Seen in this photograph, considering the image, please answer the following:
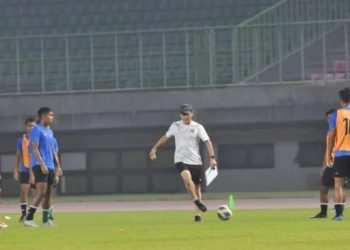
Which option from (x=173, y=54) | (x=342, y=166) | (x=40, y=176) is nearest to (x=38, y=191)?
(x=40, y=176)

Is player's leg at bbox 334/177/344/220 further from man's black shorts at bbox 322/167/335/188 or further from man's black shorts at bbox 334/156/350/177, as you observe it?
man's black shorts at bbox 322/167/335/188

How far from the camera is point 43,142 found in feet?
59.4

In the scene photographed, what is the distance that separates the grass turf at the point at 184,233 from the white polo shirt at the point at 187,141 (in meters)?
1.05

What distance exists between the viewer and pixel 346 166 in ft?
57.0

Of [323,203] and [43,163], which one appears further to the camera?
[323,203]

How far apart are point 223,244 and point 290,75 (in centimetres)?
2149

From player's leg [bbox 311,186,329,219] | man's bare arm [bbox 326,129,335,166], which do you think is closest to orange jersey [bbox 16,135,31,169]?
player's leg [bbox 311,186,329,219]

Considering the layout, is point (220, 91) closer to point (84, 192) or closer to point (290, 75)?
point (290, 75)

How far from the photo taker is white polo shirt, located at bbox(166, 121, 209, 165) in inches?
747

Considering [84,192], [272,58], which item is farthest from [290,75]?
[84,192]

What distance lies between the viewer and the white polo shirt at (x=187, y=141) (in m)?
19.0

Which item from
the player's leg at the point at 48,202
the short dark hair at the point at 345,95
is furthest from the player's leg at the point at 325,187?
the player's leg at the point at 48,202

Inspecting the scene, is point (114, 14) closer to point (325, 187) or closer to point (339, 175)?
point (325, 187)

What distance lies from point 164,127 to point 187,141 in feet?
52.2
